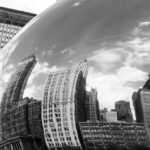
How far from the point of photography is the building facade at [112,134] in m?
2.31

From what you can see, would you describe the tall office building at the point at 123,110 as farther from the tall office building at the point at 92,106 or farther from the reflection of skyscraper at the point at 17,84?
the reflection of skyscraper at the point at 17,84

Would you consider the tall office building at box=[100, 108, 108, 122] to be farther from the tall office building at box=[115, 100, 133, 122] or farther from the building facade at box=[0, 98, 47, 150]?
the building facade at box=[0, 98, 47, 150]

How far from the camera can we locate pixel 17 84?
2969 millimetres

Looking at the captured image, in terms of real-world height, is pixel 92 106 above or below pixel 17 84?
below

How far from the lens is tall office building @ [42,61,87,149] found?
2445mm

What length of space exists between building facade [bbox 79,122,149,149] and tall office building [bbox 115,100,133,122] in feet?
0.18

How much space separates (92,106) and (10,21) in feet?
294

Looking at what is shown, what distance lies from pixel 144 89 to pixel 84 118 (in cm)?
53

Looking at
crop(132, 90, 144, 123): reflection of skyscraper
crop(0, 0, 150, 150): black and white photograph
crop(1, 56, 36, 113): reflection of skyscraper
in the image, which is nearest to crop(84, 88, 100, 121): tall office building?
crop(0, 0, 150, 150): black and white photograph

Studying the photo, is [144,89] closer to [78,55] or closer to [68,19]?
[78,55]

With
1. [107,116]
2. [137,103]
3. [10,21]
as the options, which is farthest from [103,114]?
[10,21]

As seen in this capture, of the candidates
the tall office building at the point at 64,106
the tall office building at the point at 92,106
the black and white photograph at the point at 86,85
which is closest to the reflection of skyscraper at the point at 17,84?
the black and white photograph at the point at 86,85

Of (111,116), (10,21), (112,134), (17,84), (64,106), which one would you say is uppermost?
(10,21)

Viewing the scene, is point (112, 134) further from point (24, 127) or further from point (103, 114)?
point (24, 127)
